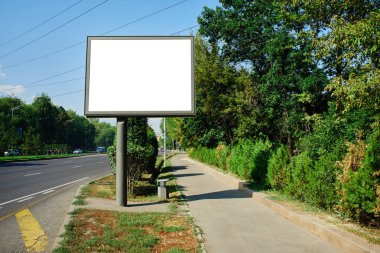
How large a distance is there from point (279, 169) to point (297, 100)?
10.8m

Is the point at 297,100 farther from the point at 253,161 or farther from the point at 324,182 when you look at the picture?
the point at 324,182

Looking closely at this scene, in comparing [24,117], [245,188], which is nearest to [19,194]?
[245,188]

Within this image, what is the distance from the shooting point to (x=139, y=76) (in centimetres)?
1041

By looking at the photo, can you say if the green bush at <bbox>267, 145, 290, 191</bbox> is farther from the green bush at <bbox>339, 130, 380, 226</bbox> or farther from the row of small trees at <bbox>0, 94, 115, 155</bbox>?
the row of small trees at <bbox>0, 94, 115, 155</bbox>

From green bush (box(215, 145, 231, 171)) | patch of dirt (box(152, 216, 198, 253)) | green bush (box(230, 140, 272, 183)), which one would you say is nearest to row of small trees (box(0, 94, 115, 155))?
green bush (box(215, 145, 231, 171))

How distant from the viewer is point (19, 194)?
1213 centimetres

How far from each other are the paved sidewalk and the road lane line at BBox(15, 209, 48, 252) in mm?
3057

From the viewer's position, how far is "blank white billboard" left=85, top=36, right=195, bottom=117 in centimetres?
1019

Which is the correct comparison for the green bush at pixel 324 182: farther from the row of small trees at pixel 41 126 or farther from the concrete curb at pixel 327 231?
the row of small trees at pixel 41 126

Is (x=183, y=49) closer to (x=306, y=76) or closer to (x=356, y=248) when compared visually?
(x=356, y=248)

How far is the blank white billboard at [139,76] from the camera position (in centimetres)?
1019

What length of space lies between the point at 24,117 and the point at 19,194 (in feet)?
280

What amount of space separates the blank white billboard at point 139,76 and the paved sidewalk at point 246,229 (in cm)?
315

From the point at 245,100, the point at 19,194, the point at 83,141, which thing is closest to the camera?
the point at 19,194
